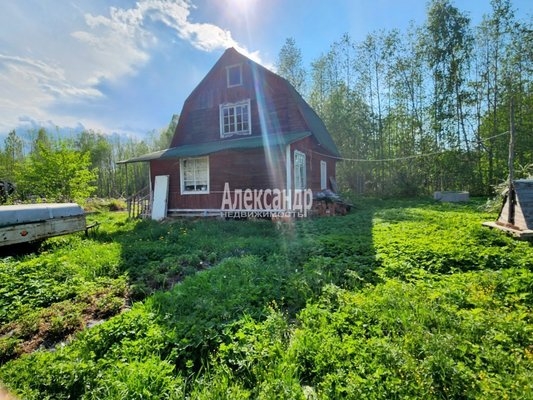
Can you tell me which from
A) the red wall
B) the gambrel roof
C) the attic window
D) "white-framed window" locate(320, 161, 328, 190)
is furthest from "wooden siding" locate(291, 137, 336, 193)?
the attic window

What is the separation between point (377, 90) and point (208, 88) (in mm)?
17009

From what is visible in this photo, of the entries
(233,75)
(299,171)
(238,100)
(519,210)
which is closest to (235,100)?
(238,100)

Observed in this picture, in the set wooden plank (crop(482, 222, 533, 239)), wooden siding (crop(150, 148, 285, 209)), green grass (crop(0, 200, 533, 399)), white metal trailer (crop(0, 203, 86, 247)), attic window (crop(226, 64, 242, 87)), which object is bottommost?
green grass (crop(0, 200, 533, 399))

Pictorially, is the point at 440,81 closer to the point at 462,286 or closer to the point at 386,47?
the point at 386,47

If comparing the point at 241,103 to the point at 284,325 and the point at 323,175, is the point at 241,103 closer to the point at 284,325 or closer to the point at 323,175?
the point at 323,175

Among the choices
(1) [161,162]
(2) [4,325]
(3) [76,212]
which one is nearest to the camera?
(2) [4,325]

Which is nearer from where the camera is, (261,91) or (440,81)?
(261,91)

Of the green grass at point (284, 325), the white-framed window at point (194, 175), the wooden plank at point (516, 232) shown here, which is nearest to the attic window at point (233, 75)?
the white-framed window at point (194, 175)

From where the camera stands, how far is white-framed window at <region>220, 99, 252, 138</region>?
12.7 m

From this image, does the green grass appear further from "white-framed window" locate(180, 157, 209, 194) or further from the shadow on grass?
"white-framed window" locate(180, 157, 209, 194)

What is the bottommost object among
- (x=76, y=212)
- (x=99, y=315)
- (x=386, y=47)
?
(x=99, y=315)

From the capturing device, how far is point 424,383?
195 centimetres

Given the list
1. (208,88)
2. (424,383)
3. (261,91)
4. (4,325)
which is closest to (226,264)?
(4,325)

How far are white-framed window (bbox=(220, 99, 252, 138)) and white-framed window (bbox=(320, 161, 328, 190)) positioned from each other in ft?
19.7
